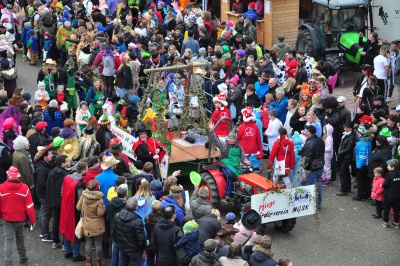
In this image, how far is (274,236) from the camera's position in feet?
46.4

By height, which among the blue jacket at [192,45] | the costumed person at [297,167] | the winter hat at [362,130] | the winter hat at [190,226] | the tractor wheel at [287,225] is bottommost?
the tractor wheel at [287,225]

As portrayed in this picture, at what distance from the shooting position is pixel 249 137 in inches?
632

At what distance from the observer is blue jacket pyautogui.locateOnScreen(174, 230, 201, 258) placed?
11016 mm

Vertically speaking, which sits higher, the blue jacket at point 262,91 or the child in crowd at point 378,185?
the blue jacket at point 262,91

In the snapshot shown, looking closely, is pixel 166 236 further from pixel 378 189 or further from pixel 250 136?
pixel 250 136

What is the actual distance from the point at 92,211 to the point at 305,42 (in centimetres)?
1332

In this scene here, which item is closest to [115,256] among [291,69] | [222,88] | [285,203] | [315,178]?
[285,203]

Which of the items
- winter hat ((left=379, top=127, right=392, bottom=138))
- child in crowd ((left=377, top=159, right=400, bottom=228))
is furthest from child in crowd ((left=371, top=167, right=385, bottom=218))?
winter hat ((left=379, top=127, right=392, bottom=138))

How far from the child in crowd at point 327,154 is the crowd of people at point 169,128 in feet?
0.09

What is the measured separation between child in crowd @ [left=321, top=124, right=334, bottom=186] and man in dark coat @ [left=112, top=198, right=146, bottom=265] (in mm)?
5802


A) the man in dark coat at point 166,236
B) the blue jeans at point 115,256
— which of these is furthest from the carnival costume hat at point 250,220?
the blue jeans at point 115,256

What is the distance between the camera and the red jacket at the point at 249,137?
1602cm

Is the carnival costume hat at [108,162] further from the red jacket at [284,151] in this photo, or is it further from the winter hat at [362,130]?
the winter hat at [362,130]

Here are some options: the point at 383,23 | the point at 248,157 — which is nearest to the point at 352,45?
the point at 383,23
